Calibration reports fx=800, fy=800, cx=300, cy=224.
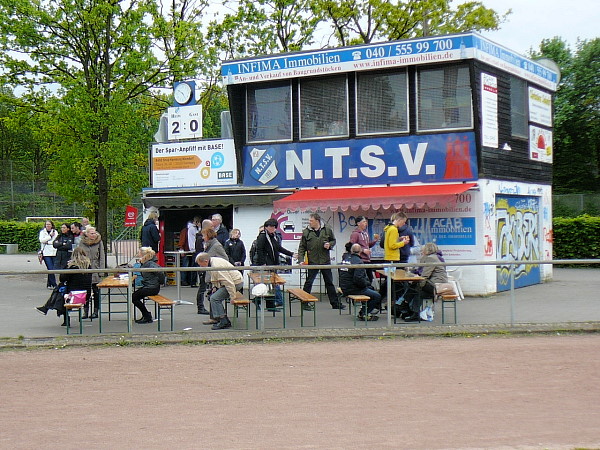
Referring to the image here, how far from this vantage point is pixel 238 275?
12.1 m

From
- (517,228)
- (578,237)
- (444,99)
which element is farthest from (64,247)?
(578,237)

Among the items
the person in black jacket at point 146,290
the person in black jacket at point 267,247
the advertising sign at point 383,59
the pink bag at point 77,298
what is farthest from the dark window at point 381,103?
the pink bag at point 77,298

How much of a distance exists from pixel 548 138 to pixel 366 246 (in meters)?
9.04

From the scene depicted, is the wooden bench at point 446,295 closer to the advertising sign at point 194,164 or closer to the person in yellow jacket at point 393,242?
the person in yellow jacket at point 393,242

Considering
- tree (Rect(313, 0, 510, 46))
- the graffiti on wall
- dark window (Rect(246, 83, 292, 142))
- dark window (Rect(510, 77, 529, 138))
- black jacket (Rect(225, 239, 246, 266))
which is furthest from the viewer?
tree (Rect(313, 0, 510, 46))

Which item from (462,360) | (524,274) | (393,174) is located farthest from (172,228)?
(462,360)

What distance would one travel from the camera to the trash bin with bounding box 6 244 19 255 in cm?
4498

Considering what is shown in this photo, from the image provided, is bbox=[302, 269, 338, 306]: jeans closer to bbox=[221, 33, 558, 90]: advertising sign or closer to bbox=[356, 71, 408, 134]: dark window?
bbox=[356, 71, 408, 134]: dark window

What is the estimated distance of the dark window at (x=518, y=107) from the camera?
18.9 m

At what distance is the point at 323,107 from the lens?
62.1 feet

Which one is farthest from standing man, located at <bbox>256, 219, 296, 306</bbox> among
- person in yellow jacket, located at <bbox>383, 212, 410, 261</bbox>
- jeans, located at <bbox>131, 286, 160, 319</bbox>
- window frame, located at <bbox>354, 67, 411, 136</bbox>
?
window frame, located at <bbox>354, 67, 411, 136</bbox>

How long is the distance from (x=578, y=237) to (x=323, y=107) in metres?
12.8

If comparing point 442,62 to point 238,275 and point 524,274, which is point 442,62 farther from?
point 238,275

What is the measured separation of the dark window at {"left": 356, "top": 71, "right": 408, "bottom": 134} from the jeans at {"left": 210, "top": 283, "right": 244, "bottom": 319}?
7458mm
